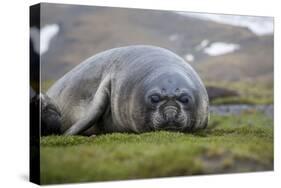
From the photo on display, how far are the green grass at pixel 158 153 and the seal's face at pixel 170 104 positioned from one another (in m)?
0.20

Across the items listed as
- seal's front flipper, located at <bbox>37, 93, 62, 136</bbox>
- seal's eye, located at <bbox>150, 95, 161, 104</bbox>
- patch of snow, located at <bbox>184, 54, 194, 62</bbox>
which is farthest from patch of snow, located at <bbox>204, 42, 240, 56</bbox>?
seal's front flipper, located at <bbox>37, 93, 62, 136</bbox>

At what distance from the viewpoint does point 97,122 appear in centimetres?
1283

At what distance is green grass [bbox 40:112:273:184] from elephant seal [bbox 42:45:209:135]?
0.35 meters

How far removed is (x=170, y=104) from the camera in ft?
41.1


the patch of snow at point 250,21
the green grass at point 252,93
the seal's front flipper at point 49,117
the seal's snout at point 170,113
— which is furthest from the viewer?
the green grass at point 252,93

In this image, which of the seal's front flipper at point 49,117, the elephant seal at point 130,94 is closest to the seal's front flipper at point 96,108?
the elephant seal at point 130,94

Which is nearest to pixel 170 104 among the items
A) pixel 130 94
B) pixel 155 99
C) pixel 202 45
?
pixel 155 99

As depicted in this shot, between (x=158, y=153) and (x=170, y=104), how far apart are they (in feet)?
3.20

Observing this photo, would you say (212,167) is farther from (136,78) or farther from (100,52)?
(100,52)

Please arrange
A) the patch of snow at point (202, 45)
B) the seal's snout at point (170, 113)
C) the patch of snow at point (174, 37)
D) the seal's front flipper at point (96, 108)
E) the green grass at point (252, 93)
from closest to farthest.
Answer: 1. the seal's snout at point (170, 113)
2. the seal's front flipper at point (96, 108)
3. the patch of snow at point (174, 37)
4. the patch of snow at point (202, 45)
5. the green grass at point (252, 93)

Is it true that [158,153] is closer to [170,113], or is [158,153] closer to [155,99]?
[170,113]

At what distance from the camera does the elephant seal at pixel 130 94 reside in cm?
1260

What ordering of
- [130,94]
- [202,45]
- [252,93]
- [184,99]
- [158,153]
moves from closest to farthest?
[158,153]
[184,99]
[130,94]
[202,45]
[252,93]

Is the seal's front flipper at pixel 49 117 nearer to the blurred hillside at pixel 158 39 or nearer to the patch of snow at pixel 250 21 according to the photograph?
the blurred hillside at pixel 158 39
